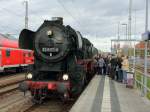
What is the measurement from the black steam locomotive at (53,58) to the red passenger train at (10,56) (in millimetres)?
14125

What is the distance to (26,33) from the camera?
53.1 feet

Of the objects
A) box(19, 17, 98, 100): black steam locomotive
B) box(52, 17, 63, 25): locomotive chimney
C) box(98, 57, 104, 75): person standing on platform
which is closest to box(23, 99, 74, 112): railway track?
box(19, 17, 98, 100): black steam locomotive

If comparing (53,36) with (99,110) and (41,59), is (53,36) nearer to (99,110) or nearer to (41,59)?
(41,59)

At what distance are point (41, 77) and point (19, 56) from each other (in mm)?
20559

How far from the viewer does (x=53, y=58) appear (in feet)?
51.1

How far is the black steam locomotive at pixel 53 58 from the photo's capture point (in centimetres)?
1534

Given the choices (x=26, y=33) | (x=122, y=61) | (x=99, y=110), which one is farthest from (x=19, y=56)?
(x=99, y=110)

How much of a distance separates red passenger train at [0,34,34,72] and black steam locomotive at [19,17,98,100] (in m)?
14.1

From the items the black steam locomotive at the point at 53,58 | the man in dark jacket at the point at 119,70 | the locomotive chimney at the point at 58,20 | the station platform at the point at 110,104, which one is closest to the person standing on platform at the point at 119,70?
the man in dark jacket at the point at 119,70

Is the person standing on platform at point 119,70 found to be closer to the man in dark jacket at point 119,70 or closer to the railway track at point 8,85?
the man in dark jacket at point 119,70

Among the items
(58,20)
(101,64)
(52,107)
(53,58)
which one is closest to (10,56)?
(101,64)

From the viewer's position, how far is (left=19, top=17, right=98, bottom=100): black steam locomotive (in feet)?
50.3

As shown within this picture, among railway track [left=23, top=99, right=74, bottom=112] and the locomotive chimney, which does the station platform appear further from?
the locomotive chimney

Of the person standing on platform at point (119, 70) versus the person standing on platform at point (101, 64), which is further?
the person standing on platform at point (101, 64)
